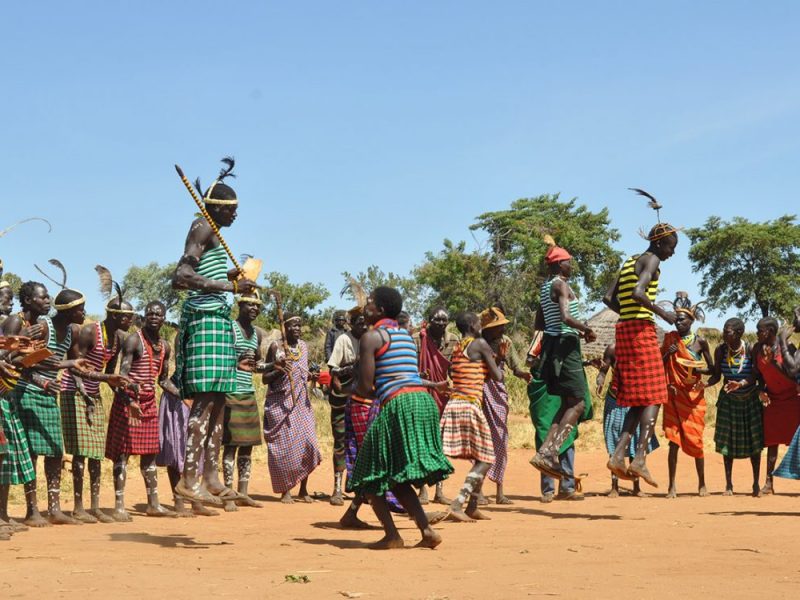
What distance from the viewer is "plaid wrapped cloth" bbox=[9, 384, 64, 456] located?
8.80 m

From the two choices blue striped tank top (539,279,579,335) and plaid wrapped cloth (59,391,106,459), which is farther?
blue striped tank top (539,279,579,335)

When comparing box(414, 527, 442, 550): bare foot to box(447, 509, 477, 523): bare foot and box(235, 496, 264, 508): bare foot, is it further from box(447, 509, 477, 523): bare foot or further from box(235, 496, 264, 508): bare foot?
box(235, 496, 264, 508): bare foot

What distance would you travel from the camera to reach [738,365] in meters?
11.9

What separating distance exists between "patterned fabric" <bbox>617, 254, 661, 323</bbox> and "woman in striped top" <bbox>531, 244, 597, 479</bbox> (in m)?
0.38

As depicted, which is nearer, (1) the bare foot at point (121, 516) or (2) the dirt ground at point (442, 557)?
(2) the dirt ground at point (442, 557)

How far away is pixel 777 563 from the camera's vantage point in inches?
259

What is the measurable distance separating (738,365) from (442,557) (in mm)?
6123

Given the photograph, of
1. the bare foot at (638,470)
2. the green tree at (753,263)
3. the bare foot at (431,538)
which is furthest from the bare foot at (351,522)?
the green tree at (753,263)

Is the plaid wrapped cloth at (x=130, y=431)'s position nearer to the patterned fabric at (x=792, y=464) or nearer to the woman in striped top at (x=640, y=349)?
Answer: the woman in striped top at (x=640, y=349)

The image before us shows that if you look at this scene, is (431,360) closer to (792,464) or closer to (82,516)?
(792,464)

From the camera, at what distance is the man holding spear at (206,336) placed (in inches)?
287

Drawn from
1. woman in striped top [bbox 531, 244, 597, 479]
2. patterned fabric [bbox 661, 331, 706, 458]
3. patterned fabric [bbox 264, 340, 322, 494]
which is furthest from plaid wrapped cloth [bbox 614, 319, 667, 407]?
patterned fabric [bbox 264, 340, 322, 494]

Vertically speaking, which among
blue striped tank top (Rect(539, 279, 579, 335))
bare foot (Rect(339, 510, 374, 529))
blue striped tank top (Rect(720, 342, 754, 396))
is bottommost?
bare foot (Rect(339, 510, 374, 529))

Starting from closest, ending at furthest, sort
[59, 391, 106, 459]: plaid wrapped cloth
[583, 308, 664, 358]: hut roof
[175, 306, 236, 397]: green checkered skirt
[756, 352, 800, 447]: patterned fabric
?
[175, 306, 236, 397]: green checkered skirt, [59, 391, 106, 459]: plaid wrapped cloth, [756, 352, 800, 447]: patterned fabric, [583, 308, 664, 358]: hut roof
